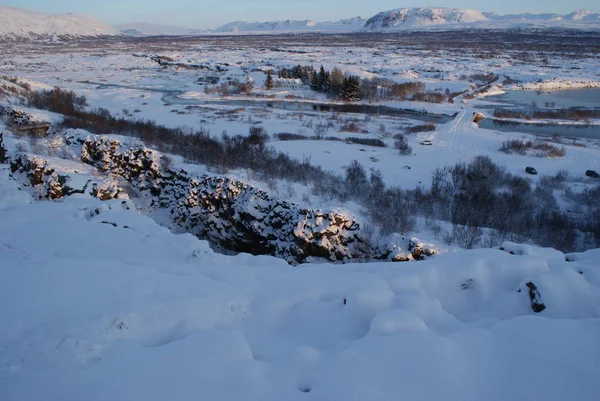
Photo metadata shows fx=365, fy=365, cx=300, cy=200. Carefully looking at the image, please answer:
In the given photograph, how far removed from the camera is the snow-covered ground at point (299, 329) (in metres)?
3.35

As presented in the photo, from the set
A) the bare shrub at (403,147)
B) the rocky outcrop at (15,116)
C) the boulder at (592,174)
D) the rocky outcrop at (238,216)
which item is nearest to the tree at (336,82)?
the bare shrub at (403,147)

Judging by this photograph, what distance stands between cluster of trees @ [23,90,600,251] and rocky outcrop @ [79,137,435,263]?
52.6 inches

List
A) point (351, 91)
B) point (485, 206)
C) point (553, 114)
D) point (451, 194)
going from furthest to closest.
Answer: point (351, 91) < point (553, 114) < point (451, 194) < point (485, 206)

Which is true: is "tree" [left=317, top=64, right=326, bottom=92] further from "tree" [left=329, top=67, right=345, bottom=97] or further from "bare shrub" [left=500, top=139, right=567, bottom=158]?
"bare shrub" [left=500, top=139, right=567, bottom=158]

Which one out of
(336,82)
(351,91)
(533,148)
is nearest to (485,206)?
(533,148)

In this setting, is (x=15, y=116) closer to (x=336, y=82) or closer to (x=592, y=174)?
(x=592, y=174)

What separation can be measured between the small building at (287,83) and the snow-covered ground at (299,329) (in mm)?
53569

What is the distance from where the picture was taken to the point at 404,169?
2125cm

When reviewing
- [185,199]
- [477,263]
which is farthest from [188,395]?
[185,199]

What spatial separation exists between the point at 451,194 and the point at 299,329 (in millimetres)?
14823

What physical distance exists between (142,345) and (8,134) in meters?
21.2

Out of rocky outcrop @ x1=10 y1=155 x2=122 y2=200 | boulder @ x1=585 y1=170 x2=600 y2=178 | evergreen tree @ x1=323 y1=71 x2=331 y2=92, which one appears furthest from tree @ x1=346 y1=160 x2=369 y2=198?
evergreen tree @ x1=323 y1=71 x2=331 y2=92

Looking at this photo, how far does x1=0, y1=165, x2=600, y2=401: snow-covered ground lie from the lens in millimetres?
3348

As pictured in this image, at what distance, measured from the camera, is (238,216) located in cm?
1416
